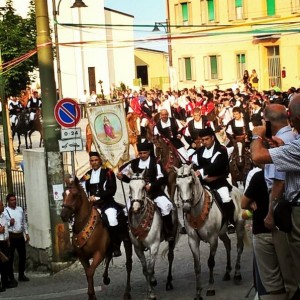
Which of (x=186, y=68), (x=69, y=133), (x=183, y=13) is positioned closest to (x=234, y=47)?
(x=186, y=68)

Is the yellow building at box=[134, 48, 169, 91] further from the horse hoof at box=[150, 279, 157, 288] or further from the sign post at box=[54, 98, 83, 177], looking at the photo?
the horse hoof at box=[150, 279, 157, 288]

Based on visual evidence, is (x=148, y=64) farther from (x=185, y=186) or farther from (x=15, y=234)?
(x=185, y=186)

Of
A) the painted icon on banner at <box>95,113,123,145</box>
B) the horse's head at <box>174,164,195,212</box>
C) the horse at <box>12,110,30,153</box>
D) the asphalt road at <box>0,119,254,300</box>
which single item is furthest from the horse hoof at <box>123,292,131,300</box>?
the horse at <box>12,110,30,153</box>

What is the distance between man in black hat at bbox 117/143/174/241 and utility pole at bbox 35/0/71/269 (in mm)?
3145

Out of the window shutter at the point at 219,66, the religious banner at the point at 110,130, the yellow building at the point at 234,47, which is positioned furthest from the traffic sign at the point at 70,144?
the window shutter at the point at 219,66

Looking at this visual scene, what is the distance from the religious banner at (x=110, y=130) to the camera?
15.3 metres

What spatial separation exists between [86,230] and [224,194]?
2278mm

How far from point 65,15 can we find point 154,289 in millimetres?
48564

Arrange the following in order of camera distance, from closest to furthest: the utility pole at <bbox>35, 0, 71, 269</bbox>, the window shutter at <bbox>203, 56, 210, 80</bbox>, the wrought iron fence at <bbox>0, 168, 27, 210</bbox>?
the utility pole at <bbox>35, 0, 71, 269</bbox>, the wrought iron fence at <bbox>0, 168, 27, 210</bbox>, the window shutter at <bbox>203, 56, 210, 80</bbox>

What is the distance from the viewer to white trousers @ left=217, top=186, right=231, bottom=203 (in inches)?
475

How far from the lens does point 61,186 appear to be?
15.3 meters

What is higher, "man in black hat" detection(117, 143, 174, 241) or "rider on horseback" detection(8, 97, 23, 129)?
"rider on horseback" detection(8, 97, 23, 129)

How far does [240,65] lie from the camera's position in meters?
51.2

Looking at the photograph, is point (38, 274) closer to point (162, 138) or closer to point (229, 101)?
point (162, 138)
